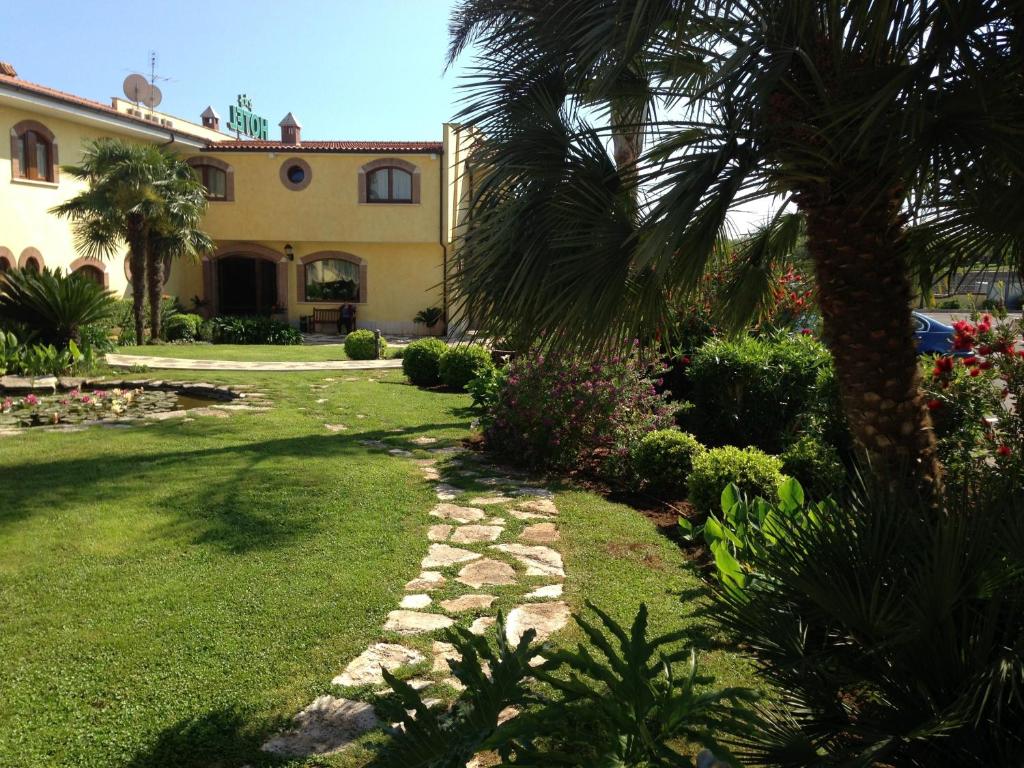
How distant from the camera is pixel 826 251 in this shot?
11.7ft

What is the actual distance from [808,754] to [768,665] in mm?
429

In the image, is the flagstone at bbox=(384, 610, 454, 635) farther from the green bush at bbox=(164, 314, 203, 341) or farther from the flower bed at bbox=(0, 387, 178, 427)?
the green bush at bbox=(164, 314, 203, 341)

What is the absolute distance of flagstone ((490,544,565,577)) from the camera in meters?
4.87

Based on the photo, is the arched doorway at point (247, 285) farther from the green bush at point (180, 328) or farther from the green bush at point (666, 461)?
the green bush at point (666, 461)

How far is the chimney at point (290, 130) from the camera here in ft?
91.2

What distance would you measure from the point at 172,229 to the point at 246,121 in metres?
29.0

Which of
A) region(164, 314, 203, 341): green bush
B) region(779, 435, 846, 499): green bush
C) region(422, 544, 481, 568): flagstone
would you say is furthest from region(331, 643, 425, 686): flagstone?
region(164, 314, 203, 341): green bush

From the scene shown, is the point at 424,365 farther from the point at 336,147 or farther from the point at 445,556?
the point at 336,147

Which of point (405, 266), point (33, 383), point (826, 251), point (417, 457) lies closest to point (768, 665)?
point (826, 251)

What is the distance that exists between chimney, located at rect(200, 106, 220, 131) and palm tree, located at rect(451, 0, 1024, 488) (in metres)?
35.2

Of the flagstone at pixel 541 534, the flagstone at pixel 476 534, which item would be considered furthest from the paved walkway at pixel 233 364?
the flagstone at pixel 541 534

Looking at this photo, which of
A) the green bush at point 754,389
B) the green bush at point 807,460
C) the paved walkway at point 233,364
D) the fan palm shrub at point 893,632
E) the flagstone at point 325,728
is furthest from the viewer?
the paved walkway at point 233,364

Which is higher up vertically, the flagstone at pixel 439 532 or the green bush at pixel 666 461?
the green bush at pixel 666 461

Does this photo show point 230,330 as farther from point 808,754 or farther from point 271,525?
point 808,754
